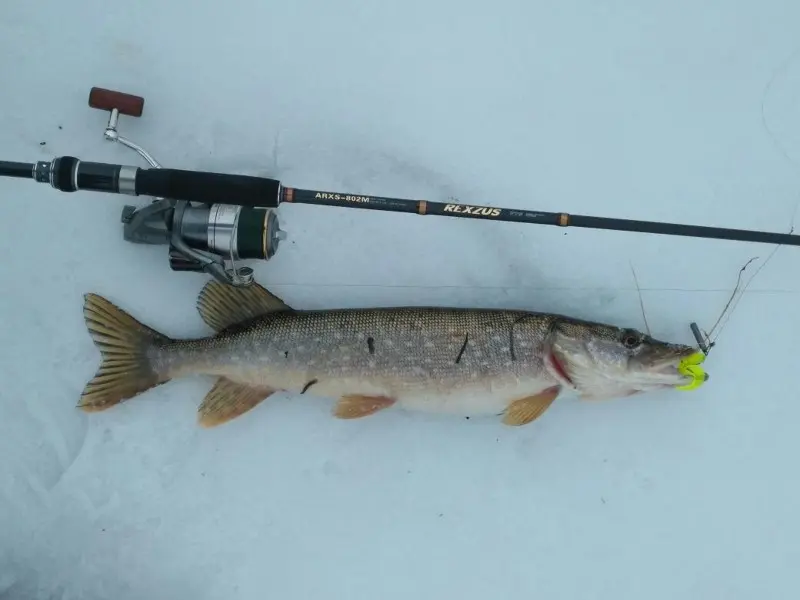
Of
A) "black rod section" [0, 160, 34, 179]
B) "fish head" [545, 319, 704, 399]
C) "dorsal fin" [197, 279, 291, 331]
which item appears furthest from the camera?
"dorsal fin" [197, 279, 291, 331]

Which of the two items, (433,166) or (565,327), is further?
(433,166)

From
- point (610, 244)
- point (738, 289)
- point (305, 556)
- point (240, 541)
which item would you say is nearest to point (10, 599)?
point (240, 541)

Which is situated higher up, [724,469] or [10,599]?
[724,469]

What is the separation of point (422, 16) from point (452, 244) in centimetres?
74

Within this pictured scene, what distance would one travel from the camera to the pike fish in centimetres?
177

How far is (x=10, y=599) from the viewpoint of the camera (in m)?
1.95

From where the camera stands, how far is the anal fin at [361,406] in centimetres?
183

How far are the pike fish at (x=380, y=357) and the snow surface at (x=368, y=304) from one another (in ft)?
0.52

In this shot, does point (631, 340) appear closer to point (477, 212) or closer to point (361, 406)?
point (477, 212)

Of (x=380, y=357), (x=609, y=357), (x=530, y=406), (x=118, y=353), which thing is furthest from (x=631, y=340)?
(x=118, y=353)

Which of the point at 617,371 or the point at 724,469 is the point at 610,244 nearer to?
the point at 617,371

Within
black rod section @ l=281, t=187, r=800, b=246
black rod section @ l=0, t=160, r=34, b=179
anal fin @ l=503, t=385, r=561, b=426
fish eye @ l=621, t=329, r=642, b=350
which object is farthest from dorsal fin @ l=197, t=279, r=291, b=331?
fish eye @ l=621, t=329, r=642, b=350

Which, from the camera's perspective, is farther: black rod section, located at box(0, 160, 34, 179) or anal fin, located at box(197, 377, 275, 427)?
anal fin, located at box(197, 377, 275, 427)

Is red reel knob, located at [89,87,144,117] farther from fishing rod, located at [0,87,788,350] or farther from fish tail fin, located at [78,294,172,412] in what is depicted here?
fish tail fin, located at [78,294,172,412]
